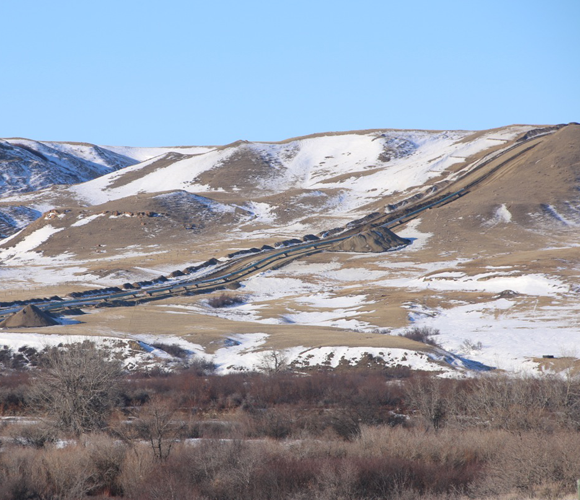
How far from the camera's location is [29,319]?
54.2 meters

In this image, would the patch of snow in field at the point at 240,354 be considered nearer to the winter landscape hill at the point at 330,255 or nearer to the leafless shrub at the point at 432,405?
the winter landscape hill at the point at 330,255

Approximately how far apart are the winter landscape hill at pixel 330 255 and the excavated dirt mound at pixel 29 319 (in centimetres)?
122

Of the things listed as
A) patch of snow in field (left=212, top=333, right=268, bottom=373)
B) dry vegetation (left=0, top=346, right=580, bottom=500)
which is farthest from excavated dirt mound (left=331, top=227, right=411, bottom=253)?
dry vegetation (left=0, top=346, right=580, bottom=500)

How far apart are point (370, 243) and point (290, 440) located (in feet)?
235

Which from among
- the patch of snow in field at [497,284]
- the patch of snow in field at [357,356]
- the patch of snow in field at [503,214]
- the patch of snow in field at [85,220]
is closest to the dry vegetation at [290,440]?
the patch of snow in field at [357,356]

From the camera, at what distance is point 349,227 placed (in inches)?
4311

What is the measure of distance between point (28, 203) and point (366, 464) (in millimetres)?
152306

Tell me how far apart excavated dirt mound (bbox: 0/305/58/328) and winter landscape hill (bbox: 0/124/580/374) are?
1220 mm

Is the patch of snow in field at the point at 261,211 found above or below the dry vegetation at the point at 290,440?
above

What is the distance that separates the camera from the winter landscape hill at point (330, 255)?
46219mm

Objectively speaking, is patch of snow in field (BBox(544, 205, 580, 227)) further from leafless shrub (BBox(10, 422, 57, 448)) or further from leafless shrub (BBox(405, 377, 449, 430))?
leafless shrub (BBox(10, 422, 57, 448))

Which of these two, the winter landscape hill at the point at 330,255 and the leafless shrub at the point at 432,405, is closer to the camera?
the leafless shrub at the point at 432,405

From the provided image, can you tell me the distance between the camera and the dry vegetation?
1894 cm

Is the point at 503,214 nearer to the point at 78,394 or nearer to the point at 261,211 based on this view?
the point at 261,211
